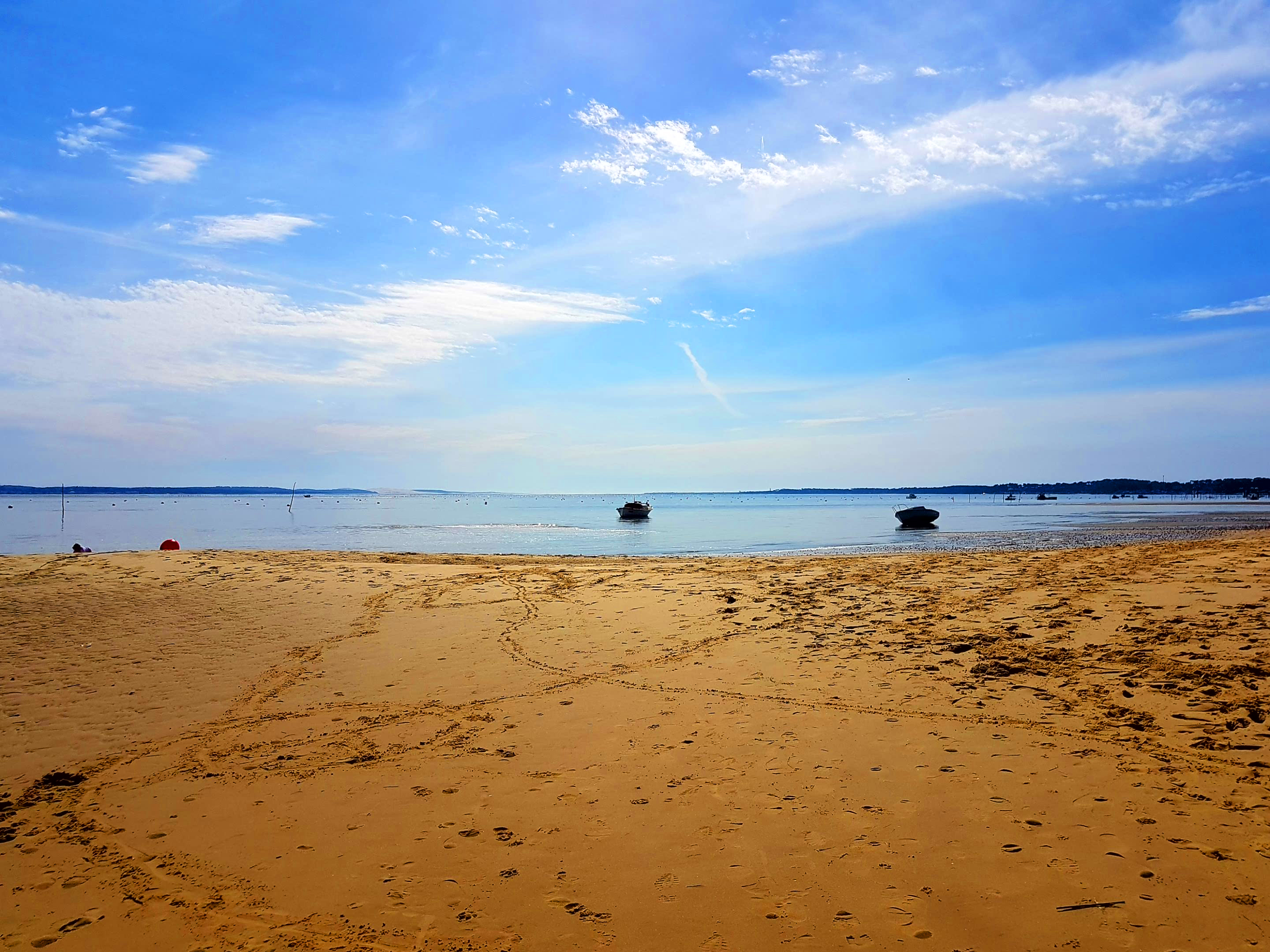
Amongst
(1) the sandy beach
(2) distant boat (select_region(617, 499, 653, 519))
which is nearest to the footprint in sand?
(1) the sandy beach

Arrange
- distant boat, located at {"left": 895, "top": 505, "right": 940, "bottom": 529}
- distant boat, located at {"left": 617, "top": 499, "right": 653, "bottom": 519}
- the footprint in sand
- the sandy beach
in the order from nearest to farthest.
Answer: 1. the sandy beach
2. the footprint in sand
3. distant boat, located at {"left": 895, "top": 505, "right": 940, "bottom": 529}
4. distant boat, located at {"left": 617, "top": 499, "right": 653, "bottom": 519}

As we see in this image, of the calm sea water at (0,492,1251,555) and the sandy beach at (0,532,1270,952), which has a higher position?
the sandy beach at (0,532,1270,952)

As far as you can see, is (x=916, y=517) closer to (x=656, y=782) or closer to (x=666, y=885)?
(x=656, y=782)

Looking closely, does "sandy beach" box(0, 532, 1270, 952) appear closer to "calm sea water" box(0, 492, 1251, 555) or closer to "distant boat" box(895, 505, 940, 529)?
"calm sea water" box(0, 492, 1251, 555)

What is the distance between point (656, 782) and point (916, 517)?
157 feet

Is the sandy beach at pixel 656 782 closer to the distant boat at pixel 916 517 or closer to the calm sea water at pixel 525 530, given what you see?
the calm sea water at pixel 525 530

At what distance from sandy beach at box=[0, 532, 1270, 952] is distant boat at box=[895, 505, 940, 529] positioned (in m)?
37.8

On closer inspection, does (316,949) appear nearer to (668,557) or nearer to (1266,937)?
(1266,937)

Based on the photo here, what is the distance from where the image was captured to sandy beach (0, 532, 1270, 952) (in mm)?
3693

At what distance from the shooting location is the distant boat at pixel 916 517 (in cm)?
4834

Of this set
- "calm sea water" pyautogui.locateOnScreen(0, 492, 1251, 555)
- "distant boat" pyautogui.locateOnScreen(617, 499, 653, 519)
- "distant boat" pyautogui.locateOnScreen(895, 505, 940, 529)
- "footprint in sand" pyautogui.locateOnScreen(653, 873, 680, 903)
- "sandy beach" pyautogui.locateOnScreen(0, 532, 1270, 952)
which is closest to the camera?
"sandy beach" pyautogui.locateOnScreen(0, 532, 1270, 952)

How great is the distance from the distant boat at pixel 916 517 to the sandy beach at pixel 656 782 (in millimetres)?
37821

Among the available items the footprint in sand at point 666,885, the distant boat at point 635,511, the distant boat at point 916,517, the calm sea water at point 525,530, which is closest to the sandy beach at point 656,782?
the footprint in sand at point 666,885

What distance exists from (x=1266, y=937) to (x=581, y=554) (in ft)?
94.0
